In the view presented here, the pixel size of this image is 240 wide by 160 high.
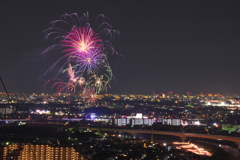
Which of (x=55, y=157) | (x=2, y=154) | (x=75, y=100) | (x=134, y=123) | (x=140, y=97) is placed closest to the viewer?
(x=2, y=154)

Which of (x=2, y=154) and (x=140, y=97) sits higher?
(x=140, y=97)

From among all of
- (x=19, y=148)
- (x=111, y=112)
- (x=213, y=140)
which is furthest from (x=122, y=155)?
(x=111, y=112)

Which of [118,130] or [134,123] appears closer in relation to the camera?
[118,130]

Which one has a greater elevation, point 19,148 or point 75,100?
point 75,100

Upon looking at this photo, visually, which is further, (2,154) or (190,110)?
(190,110)

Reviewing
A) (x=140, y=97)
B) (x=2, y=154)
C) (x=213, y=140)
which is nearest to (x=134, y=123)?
(x=213, y=140)

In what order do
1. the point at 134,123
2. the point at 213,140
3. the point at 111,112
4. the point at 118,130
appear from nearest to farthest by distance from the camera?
the point at 213,140 → the point at 118,130 → the point at 134,123 → the point at 111,112

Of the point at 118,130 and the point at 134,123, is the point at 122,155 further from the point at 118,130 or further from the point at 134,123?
the point at 134,123

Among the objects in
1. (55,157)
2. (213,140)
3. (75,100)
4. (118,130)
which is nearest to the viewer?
(55,157)

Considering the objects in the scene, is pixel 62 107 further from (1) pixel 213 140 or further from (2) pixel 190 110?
(1) pixel 213 140

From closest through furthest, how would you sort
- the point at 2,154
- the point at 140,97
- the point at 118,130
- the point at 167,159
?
the point at 2,154
the point at 167,159
the point at 118,130
the point at 140,97
